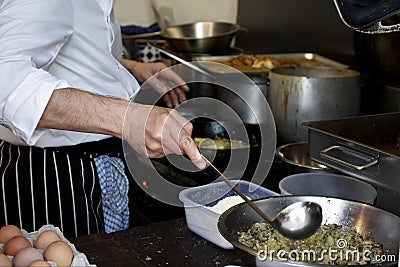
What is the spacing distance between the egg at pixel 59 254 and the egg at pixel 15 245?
0.07m

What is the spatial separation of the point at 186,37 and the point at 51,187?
161 cm

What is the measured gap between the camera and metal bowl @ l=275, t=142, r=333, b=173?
2.09 metres

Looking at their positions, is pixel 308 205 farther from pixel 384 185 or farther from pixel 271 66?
pixel 271 66

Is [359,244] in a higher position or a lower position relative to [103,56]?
lower

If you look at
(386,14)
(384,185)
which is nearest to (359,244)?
(384,185)

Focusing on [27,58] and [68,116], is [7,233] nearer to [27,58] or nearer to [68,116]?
[68,116]

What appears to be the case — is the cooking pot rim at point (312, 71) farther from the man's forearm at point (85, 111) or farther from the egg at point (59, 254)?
the egg at point (59, 254)

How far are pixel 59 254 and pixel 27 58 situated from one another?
1.78ft

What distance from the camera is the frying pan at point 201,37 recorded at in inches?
132

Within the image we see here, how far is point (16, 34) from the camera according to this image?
173cm

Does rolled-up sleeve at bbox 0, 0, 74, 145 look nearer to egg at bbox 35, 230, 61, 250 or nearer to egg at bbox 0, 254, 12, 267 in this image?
egg at bbox 35, 230, 61, 250

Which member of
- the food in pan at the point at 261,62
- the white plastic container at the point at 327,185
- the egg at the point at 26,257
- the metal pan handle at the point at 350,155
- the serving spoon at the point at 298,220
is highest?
the food in pan at the point at 261,62

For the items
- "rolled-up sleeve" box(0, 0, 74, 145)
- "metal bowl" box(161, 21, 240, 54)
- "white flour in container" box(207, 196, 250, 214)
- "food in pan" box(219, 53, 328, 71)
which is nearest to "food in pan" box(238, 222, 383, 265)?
"white flour in container" box(207, 196, 250, 214)

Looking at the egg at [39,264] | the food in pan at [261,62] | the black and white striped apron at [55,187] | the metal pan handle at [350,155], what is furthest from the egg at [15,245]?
the food in pan at [261,62]
